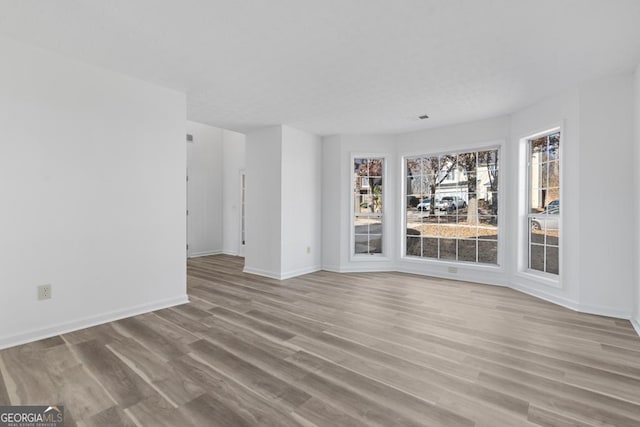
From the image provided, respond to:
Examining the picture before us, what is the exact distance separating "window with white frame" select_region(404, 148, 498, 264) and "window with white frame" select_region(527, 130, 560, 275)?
20.5 inches

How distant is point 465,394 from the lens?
1927 mm

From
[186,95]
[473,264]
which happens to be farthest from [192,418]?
[473,264]

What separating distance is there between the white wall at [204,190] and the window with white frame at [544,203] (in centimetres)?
647

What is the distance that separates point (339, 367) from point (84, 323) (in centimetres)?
245

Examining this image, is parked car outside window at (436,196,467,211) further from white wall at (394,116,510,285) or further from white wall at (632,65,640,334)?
white wall at (632,65,640,334)

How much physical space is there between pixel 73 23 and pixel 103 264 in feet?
6.80

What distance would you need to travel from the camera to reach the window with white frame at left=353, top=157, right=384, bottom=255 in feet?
19.2

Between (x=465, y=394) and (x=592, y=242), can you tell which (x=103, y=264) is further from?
(x=592, y=242)

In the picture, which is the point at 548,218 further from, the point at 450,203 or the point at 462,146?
the point at 462,146

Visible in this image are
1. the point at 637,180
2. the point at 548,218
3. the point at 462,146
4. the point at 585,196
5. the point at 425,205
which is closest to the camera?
the point at 637,180

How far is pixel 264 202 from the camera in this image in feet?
17.5

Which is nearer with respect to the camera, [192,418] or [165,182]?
[192,418]

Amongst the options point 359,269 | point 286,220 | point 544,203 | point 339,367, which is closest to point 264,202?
point 286,220

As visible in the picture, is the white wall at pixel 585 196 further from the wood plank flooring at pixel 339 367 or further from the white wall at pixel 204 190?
the white wall at pixel 204 190
